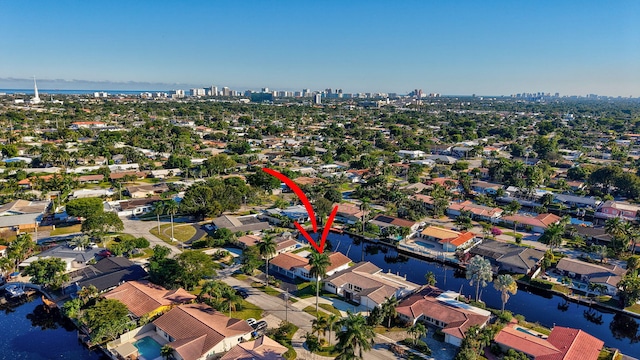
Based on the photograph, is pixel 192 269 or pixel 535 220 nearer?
pixel 192 269

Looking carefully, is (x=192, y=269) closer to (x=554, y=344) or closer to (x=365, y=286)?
(x=365, y=286)

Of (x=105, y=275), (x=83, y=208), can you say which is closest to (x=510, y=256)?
(x=105, y=275)

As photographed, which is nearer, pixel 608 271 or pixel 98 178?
pixel 608 271

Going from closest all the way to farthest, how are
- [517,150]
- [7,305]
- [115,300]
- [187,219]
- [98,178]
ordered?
[115,300]
[7,305]
[187,219]
[98,178]
[517,150]

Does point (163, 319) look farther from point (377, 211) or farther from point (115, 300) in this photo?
point (377, 211)

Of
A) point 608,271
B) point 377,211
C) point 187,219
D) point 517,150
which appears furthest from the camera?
point 517,150

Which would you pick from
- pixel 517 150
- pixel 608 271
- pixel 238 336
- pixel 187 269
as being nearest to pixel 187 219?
pixel 187 269

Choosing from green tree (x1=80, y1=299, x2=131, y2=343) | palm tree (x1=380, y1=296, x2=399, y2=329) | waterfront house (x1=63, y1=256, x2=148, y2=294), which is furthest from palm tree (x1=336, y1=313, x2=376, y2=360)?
waterfront house (x1=63, y1=256, x2=148, y2=294)
